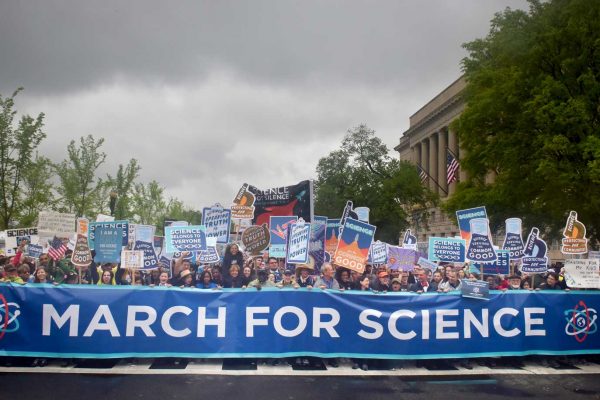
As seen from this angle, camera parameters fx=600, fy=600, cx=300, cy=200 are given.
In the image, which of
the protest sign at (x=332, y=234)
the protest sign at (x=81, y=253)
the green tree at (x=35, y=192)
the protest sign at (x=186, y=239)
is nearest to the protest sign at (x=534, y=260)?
the protest sign at (x=332, y=234)

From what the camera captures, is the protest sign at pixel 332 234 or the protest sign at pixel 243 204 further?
the protest sign at pixel 332 234

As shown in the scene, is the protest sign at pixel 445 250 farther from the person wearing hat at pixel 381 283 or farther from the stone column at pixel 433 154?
the stone column at pixel 433 154

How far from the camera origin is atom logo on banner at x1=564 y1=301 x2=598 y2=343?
10312mm

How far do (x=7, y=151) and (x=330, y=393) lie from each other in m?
20.0

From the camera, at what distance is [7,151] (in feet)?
A: 77.4

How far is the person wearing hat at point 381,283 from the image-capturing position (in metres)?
10.3

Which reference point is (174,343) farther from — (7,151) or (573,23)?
(573,23)

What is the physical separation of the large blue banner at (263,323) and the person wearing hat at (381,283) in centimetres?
42

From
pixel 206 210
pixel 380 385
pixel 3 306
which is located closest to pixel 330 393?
pixel 380 385

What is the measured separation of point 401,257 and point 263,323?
6.13 metres

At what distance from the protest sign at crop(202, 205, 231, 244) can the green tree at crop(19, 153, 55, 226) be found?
1314 cm

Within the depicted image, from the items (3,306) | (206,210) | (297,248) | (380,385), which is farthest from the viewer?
(206,210)

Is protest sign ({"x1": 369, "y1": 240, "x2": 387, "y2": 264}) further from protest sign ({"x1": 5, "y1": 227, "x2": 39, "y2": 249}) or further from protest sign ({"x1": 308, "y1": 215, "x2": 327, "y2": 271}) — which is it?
protest sign ({"x1": 5, "y1": 227, "x2": 39, "y2": 249})

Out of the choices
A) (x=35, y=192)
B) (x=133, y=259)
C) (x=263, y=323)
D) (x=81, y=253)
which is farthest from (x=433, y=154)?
(x=263, y=323)
